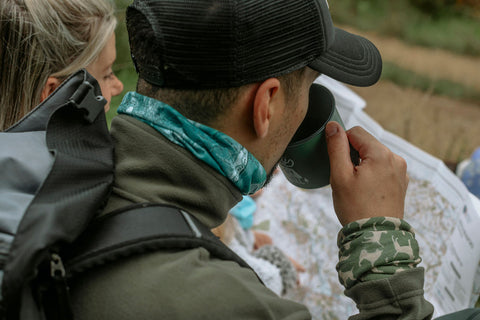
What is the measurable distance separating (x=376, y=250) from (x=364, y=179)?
175mm

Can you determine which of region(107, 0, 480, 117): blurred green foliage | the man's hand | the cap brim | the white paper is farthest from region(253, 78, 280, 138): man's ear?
region(107, 0, 480, 117): blurred green foliage

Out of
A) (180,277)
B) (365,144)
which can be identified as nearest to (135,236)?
(180,277)

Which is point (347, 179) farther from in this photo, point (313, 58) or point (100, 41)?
point (100, 41)

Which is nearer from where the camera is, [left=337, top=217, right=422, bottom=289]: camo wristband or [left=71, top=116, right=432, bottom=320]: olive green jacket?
[left=71, top=116, right=432, bottom=320]: olive green jacket

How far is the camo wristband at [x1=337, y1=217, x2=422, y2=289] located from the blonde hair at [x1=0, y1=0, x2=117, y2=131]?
1.04m

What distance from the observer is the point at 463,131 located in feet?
7.71

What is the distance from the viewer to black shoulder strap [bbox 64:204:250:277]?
0.64m

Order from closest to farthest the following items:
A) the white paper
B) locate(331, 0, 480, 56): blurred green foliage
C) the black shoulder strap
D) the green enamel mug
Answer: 1. the black shoulder strap
2. the green enamel mug
3. the white paper
4. locate(331, 0, 480, 56): blurred green foliage

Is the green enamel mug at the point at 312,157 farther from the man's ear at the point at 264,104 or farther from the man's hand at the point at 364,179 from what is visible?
the man's ear at the point at 264,104

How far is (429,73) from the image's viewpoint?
2477 millimetres

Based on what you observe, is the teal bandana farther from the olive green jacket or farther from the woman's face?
the woman's face

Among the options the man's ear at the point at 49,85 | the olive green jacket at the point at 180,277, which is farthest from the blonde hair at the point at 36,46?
the olive green jacket at the point at 180,277

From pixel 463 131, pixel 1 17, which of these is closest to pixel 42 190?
pixel 1 17

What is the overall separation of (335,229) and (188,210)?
1273mm
